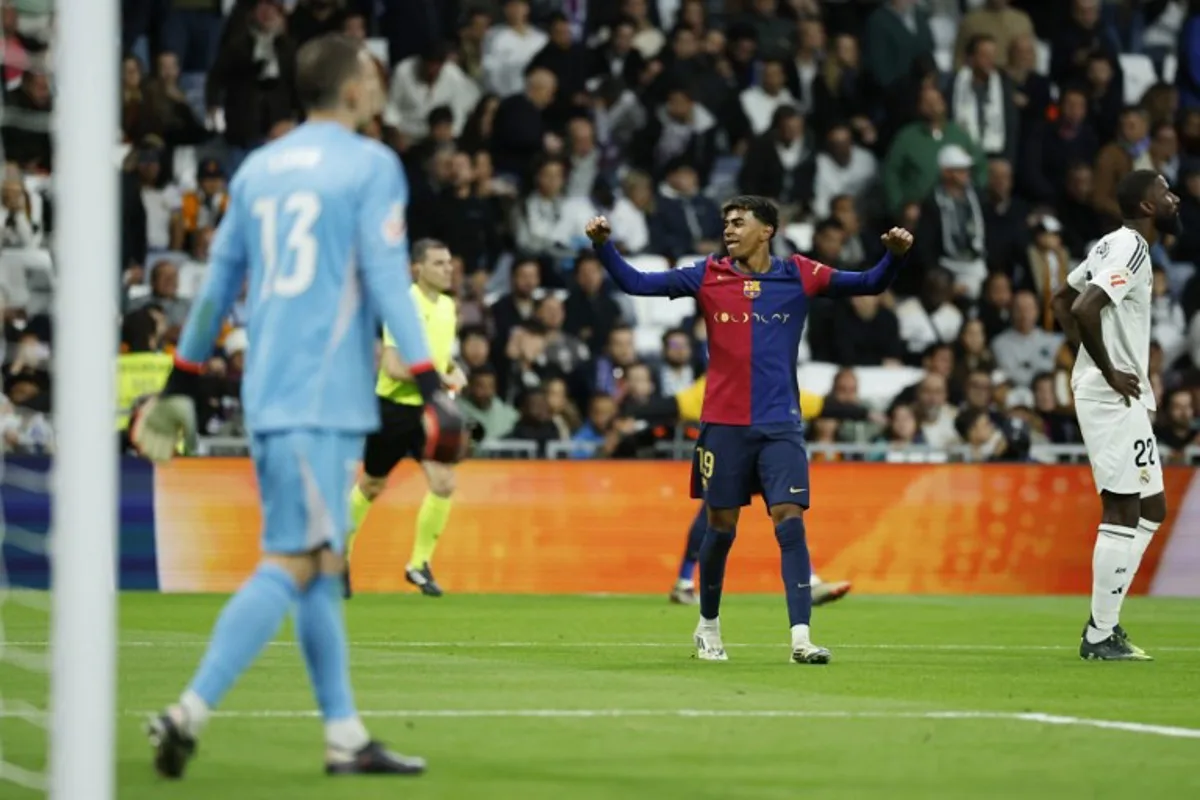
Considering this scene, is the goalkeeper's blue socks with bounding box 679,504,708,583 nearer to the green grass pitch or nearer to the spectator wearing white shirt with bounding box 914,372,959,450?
the green grass pitch

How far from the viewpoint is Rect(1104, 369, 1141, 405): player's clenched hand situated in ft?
39.3

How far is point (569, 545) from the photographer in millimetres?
18672

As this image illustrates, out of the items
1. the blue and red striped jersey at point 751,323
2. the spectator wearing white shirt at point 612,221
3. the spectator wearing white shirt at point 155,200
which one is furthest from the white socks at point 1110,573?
the spectator wearing white shirt at point 155,200

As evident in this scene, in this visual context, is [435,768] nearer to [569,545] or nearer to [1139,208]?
[1139,208]

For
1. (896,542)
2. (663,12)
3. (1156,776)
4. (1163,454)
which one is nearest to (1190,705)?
(1156,776)

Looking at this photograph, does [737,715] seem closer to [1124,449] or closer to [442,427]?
[442,427]

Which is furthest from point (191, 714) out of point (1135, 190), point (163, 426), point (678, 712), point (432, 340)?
point (432, 340)

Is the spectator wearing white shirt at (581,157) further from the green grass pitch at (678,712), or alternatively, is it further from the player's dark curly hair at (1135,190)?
the player's dark curly hair at (1135,190)

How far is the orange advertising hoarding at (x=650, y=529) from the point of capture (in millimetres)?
18281

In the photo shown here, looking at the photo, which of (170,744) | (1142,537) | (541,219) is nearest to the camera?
(170,744)

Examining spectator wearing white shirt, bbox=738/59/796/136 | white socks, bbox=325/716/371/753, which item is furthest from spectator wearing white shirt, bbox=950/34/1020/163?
white socks, bbox=325/716/371/753

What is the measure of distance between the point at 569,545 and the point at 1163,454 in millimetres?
5394

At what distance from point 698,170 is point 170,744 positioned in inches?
663

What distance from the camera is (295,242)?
6.96m
